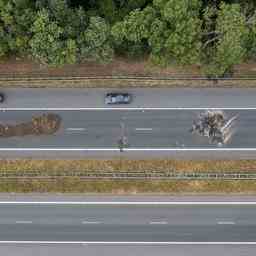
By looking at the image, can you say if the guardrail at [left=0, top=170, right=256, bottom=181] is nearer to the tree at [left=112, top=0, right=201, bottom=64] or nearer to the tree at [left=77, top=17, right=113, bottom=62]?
the tree at [left=112, top=0, right=201, bottom=64]

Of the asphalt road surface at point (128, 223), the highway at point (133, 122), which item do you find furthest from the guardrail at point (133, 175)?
the asphalt road surface at point (128, 223)

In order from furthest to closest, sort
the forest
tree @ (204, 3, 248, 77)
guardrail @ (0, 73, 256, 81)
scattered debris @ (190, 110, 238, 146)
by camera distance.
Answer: guardrail @ (0, 73, 256, 81) → scattered debris @ (190, 110, 238, 146) → the forest → tree @ (204, 3, 248, 77)

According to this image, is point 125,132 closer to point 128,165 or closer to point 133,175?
point 128,165

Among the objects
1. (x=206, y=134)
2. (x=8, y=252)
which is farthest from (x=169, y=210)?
(x=8, y=252)

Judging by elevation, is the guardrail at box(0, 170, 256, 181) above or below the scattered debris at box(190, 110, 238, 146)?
below

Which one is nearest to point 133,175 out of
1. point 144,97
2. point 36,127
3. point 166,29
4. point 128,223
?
point 128,223

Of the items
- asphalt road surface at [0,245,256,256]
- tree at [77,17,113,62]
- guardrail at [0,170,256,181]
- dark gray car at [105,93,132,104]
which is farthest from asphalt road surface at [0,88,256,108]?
asphalt road surface at [0,245,256,256]

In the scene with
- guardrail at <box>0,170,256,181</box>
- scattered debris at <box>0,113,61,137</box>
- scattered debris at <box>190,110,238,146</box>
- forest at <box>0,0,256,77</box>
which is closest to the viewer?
forest at <box>0,0,256,77</box>
